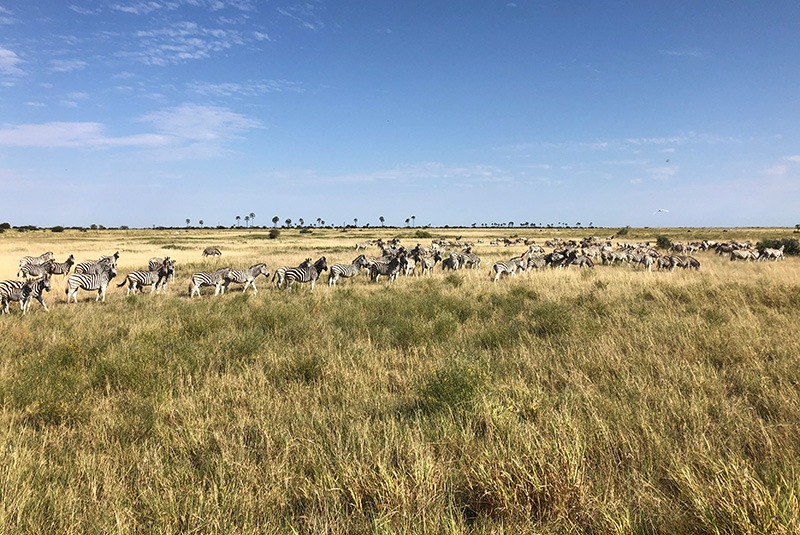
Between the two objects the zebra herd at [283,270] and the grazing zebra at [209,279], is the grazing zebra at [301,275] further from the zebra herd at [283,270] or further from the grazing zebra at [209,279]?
the grazing zebra at [209,279]

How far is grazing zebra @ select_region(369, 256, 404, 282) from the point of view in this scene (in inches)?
835

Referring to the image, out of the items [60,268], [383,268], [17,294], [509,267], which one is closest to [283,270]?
[383,268]

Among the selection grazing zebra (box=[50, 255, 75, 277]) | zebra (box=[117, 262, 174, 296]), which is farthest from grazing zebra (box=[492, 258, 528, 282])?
grazing zebra (box=[50, 255, 75, 277])

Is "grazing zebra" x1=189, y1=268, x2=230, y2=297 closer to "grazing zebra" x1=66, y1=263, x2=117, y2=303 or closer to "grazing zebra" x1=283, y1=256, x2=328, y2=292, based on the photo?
"grazing zebra" x1=283, y1=256, x2=328, y2=292

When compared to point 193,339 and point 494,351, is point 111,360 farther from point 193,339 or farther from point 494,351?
point 494,351

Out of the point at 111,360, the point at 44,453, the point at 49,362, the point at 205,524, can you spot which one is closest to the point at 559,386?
the point at 205,524

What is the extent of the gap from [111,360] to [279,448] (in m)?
4.35

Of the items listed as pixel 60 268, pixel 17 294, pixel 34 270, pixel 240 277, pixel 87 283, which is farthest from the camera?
pixel 60 268

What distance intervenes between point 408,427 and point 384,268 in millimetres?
17606

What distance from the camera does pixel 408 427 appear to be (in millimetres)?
4168

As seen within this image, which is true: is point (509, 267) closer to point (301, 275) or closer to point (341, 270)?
point (341, 270)

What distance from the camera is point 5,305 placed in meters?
13.2

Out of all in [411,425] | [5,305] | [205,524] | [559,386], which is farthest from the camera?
[5,305]

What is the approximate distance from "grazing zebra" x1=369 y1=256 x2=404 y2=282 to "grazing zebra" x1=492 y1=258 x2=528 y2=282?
5228 millimetres
